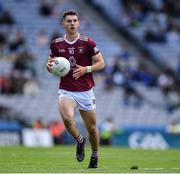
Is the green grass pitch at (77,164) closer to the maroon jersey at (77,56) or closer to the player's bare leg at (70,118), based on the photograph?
the player's bare leg at (70,118)

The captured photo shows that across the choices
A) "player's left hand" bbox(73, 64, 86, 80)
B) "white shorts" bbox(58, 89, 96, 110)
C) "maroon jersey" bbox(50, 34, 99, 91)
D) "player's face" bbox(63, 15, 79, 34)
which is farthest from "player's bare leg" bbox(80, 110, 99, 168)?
"player's face" bbox(63, 15, 79, 34)

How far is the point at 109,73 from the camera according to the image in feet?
116

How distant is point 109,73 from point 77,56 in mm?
20346

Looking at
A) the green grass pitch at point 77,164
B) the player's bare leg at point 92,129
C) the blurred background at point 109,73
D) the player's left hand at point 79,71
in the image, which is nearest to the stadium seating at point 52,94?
the blurred background at point 109,73

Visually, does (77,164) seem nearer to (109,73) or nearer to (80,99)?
(80,99)

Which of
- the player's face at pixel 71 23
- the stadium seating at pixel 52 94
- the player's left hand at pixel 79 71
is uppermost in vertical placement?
the player's face at pixel 71 23

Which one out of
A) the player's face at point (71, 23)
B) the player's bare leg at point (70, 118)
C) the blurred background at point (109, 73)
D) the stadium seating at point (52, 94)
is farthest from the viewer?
the stadium seating at point (52, 94)

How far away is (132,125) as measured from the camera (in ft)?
115

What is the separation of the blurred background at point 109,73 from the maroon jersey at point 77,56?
16.0m

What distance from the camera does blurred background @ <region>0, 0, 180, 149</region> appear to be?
32906 mm

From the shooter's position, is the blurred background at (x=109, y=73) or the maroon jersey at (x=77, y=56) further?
the blurred background at (x=109, y=73)

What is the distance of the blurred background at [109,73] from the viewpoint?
32.9m

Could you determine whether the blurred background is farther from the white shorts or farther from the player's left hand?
the player's left hand

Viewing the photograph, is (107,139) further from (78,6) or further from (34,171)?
(34,171)
